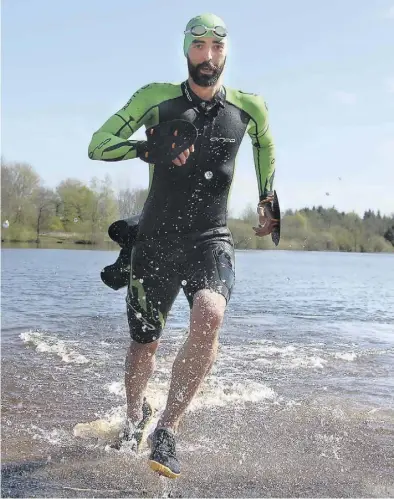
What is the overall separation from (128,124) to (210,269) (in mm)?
962

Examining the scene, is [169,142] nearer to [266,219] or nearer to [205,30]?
[205,30]

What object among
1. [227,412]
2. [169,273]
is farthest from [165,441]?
[227,412]

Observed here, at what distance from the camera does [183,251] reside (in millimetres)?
4105

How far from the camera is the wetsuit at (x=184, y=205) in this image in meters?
4.05

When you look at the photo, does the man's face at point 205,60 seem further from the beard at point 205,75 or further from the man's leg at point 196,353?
the man's leg at point 196,353

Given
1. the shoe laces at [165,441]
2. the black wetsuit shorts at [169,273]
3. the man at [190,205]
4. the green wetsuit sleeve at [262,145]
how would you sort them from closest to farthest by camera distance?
the shoe laces at [165,441] < the man at [190,205] < the black wetsuit shorts at [169,273] < the green wetsuit sleeve at [262,145]

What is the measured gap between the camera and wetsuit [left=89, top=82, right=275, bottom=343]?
4047mm

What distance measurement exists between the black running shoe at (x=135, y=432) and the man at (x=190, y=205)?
0.51m

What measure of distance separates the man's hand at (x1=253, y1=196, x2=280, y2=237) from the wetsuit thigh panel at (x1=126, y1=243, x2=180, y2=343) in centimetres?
69

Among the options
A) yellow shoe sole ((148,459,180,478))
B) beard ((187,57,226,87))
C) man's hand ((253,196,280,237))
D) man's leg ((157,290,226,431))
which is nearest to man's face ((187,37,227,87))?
beard ((187,57,226,87))

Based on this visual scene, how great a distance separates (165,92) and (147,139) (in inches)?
17.9

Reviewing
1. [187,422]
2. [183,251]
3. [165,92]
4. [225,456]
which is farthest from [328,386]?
[165,92]

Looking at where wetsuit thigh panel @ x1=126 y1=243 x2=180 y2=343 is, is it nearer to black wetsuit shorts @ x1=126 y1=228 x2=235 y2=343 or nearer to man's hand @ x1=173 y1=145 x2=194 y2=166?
black wetsuit shorts @ x1=126 y1=228 x2=235 y2=343

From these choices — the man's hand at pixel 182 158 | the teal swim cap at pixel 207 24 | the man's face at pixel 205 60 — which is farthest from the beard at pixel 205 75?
the man's hand at pixel 182 158
